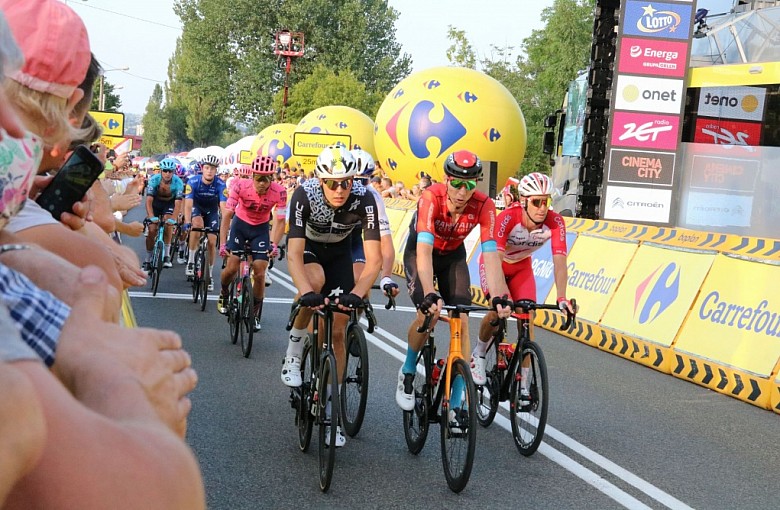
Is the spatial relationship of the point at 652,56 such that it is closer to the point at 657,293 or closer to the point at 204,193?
the point at 657,293

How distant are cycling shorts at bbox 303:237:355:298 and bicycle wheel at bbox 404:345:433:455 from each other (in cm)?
100

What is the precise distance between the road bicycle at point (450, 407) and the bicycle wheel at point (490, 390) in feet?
2.33

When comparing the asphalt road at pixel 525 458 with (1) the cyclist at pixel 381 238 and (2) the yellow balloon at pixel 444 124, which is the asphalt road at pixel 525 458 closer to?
(1) the cyclist at pixel 381 238

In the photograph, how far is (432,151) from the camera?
23375 mm

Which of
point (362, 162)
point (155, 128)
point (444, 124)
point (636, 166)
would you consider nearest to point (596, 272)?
point (636, 166)

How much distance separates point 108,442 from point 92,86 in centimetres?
124

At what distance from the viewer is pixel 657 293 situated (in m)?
11.0

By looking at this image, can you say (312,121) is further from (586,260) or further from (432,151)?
(586,260)

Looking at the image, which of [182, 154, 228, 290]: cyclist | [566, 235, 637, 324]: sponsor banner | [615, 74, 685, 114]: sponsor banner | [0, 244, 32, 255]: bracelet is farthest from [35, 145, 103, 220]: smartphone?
[615, 74, 685, 114]: sponsor banner

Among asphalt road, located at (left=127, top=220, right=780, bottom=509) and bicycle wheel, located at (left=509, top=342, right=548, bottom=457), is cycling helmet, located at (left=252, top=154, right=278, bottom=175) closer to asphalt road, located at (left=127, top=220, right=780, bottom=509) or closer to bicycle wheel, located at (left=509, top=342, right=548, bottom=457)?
asphalt road, located at (left=127, top=220, right=780, bottom=509)

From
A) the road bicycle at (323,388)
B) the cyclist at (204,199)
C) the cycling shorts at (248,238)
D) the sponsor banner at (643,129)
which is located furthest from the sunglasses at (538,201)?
the sponsor banner at (643,129)

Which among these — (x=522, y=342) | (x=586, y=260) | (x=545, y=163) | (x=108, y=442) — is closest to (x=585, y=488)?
(x=522, y=342)

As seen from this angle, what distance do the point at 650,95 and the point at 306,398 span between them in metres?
12.2

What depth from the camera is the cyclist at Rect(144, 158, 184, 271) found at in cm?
1594
